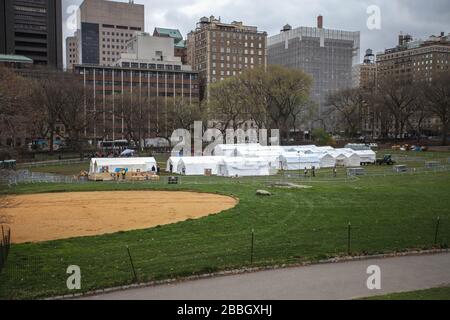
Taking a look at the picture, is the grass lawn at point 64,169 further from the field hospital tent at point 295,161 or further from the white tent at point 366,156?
the white tent at point 366,156

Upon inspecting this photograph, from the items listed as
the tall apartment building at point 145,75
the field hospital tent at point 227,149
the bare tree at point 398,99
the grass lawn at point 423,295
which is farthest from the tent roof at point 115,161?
the bare tree at point 398,99

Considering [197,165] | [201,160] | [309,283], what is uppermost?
[201,160]

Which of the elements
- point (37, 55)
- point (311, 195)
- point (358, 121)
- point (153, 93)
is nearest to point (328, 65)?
point (358, 121)

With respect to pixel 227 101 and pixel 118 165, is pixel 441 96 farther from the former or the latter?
pixel 118 165

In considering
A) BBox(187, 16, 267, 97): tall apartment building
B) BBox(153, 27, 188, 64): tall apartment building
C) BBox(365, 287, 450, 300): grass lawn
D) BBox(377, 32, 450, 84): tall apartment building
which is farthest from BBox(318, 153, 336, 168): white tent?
BBox(153, 27, 188, 64): tall apartment building

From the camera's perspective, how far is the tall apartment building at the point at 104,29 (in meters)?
188

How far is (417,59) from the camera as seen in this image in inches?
5709

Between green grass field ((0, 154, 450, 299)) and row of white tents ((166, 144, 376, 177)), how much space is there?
21790 mm

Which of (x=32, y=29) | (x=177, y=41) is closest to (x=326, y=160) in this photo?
(x=32, y=29)

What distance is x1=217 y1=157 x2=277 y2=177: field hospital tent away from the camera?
187 ft

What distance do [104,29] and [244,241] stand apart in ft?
614

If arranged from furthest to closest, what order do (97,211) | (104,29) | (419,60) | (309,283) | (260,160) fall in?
1. (104,29)
2. (419,60)
3. (260,160)
4. (97,211)
5. (309,283)

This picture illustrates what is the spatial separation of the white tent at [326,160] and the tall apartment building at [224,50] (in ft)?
295

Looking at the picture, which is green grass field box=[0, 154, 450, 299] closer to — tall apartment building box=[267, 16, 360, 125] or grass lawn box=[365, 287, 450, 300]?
grass lawn box=[365, 287, 450, 300]
